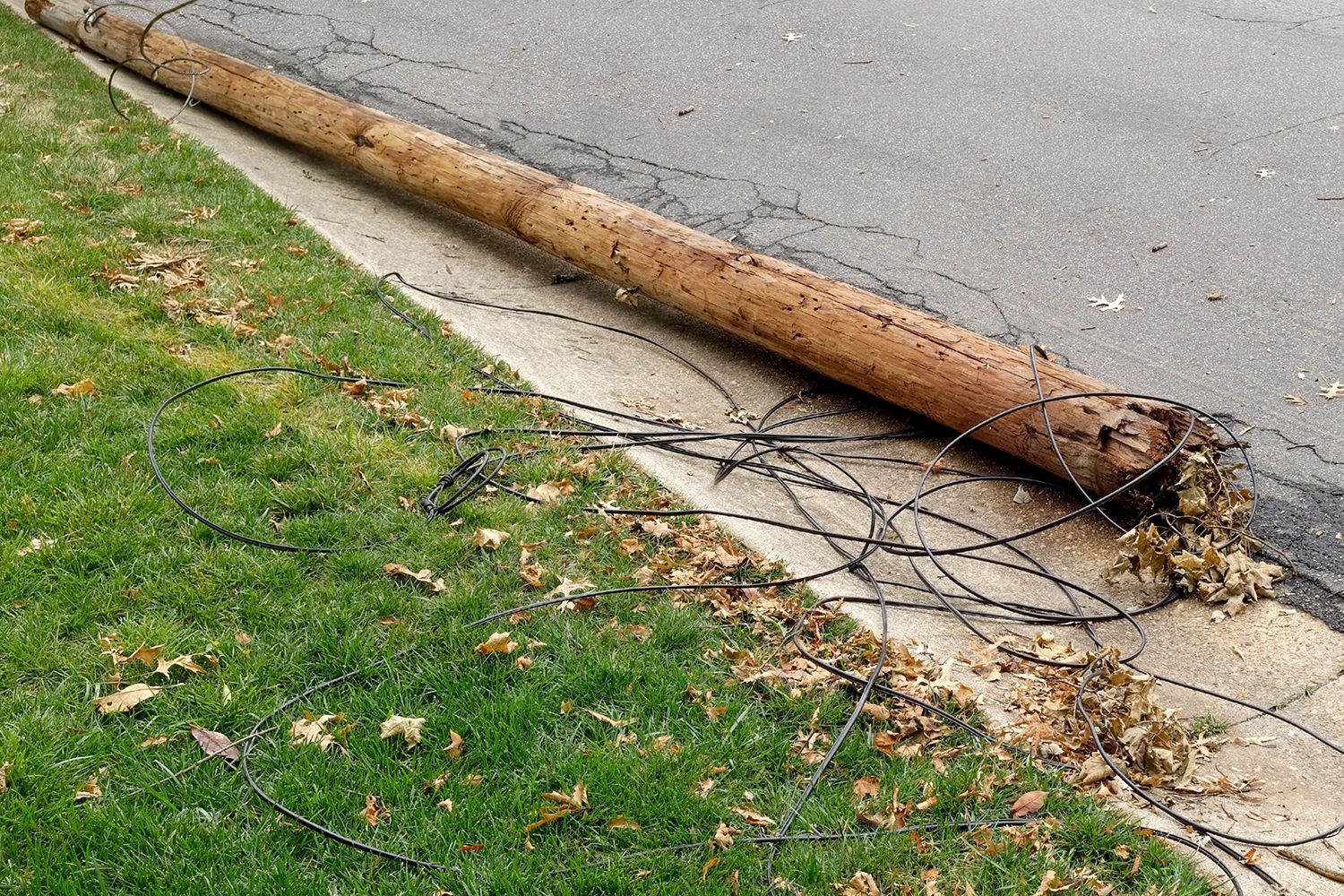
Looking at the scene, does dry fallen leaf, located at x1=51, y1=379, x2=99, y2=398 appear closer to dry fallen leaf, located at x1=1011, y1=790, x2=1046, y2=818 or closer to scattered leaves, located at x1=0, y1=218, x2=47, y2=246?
scattered leaves, located at x1=0, y1=218, x2=47, y2=246

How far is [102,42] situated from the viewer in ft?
31.0

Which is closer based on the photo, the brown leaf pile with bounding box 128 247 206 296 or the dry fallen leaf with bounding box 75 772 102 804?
the dry fallen leaf with bounding box 75 772 102 804

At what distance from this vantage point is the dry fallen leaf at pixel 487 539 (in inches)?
158

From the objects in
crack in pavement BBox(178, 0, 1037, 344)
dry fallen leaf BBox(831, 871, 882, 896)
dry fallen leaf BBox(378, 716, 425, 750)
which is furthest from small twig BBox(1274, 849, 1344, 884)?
crack in pavement BBox(178, 0, 1037, 344)

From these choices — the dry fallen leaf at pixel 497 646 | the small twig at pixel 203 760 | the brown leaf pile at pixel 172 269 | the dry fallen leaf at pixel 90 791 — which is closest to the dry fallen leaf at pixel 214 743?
the small twig at pixel 203 760

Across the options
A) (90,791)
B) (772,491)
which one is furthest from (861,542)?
(90,791)

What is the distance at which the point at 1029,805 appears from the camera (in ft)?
10.2

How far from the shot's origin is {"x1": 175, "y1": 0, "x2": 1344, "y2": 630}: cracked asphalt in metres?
5.61

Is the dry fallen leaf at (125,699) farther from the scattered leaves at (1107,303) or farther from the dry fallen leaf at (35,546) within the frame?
the scattered leaves at (1107,303)

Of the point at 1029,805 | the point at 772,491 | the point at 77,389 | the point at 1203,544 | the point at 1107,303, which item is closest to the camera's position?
the point at 1029,805

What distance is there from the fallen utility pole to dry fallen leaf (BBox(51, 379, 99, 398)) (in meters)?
2.64

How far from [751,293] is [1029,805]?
310 cm

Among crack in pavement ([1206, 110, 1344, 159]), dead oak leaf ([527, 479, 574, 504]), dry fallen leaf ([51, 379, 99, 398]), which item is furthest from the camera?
crack in pavement ([1206, 110, 1344, 159])

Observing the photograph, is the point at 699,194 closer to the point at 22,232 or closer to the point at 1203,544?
the point at 22,232
